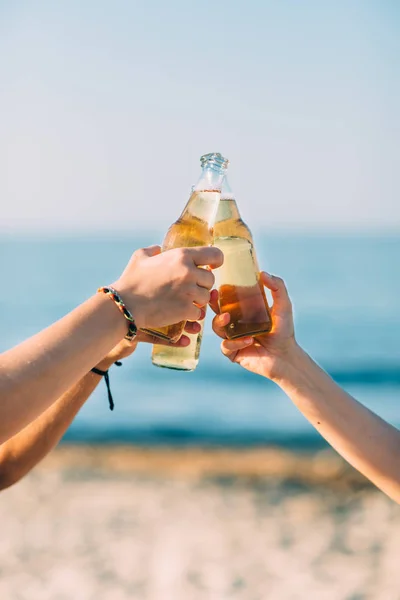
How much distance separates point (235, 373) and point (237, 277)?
14.3 m

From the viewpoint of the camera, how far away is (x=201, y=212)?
8.52ft

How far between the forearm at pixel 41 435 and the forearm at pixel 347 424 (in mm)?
729

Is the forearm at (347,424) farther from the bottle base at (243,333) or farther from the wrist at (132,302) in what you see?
the wrist at (132,302)

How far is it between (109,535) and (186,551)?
2.65 feet

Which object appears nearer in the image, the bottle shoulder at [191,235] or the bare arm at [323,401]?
the bottle shoulder at [191,235]

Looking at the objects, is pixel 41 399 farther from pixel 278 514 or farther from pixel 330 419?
pixel 278 514

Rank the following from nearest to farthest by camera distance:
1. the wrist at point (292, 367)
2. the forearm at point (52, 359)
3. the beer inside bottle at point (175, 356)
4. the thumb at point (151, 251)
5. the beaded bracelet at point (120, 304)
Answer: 1. the forearm at point (52, 359)
2. the beaded bracelet at point (120, 304)
3. the thumb at point (151, 251)
4. the beer inside bottle at point (175, 356)
5. the wrist at point (292, 367)

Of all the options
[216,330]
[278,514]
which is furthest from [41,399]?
[278,514]

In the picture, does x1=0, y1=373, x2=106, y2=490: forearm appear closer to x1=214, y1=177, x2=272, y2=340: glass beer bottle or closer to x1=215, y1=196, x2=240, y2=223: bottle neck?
x1=214, y1=177, x2=272, y2=340: glass beer bottle

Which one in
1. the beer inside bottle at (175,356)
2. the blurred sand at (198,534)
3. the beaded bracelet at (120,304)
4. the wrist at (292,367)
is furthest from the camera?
the blurred sand at (198,534)

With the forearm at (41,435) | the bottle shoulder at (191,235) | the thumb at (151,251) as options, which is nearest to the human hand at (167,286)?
the thumb at (151,251)

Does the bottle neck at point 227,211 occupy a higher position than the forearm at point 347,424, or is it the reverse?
the bottle neck at point 227,211

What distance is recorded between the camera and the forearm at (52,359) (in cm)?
197

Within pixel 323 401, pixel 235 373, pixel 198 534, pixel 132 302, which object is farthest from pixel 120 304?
pixel 235 373
